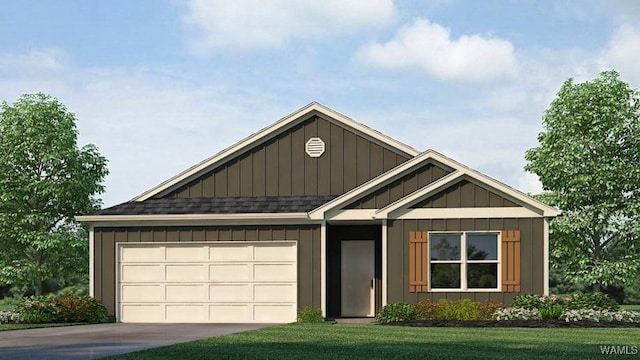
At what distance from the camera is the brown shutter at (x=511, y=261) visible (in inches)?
985

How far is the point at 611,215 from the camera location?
107ft

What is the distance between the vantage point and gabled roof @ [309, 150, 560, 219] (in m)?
24.9

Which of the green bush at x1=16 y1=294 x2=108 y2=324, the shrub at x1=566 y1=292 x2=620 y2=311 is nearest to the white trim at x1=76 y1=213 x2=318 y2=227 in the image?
the green bush at x1=16 y1=294 x2=108 y2=324

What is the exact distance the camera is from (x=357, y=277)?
91.4ft

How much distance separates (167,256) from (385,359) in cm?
1296

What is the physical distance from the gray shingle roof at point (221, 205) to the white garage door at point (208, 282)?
90 centimetres

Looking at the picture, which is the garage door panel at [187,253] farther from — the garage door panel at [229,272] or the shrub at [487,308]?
the shrub at [487,308]

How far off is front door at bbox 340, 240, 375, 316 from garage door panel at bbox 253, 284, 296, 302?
218 cm

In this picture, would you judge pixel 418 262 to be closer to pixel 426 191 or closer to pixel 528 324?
pixel 426 191

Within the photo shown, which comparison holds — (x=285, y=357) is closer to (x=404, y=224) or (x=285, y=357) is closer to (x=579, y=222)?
(x=404, y=224)

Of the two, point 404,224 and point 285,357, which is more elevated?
point 404,224

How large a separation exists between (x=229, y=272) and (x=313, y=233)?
2.53 m

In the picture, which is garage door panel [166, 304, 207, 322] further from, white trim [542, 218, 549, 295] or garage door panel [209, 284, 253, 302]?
white trim [542, 218, 549, 295]

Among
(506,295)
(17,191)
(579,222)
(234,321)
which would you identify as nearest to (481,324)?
(506,295)
